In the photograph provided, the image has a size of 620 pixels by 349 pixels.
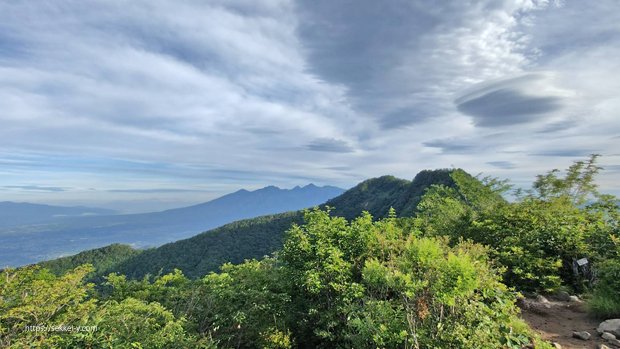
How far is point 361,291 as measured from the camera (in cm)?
596

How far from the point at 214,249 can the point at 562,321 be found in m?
84.7

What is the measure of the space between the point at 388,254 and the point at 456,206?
8.79 meters

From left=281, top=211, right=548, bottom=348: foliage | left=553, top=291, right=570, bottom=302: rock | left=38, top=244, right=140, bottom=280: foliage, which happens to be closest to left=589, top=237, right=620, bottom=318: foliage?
left=553, top=291, right=570, bottom=302: rock

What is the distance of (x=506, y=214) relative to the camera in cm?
1019

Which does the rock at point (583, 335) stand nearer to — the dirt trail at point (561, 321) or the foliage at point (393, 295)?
the dirt trail at point (561, 321)

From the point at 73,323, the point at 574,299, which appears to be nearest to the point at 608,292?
the point at 574,299

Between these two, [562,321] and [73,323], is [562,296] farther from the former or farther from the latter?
[73,323]

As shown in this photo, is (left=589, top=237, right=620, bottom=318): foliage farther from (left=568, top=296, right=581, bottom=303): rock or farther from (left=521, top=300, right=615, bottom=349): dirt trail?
(left=568, top=296, right=581, bottom=303): rock

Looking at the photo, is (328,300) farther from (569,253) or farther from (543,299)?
(569,253)

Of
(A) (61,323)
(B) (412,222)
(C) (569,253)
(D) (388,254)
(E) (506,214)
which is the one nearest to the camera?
(A) (61,323)

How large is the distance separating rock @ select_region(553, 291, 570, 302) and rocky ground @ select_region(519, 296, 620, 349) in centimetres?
6

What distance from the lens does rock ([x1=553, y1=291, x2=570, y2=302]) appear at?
8.03 meters

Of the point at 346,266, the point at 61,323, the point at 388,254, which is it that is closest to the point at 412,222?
the point at 388,254

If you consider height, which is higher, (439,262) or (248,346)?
(439,262)
